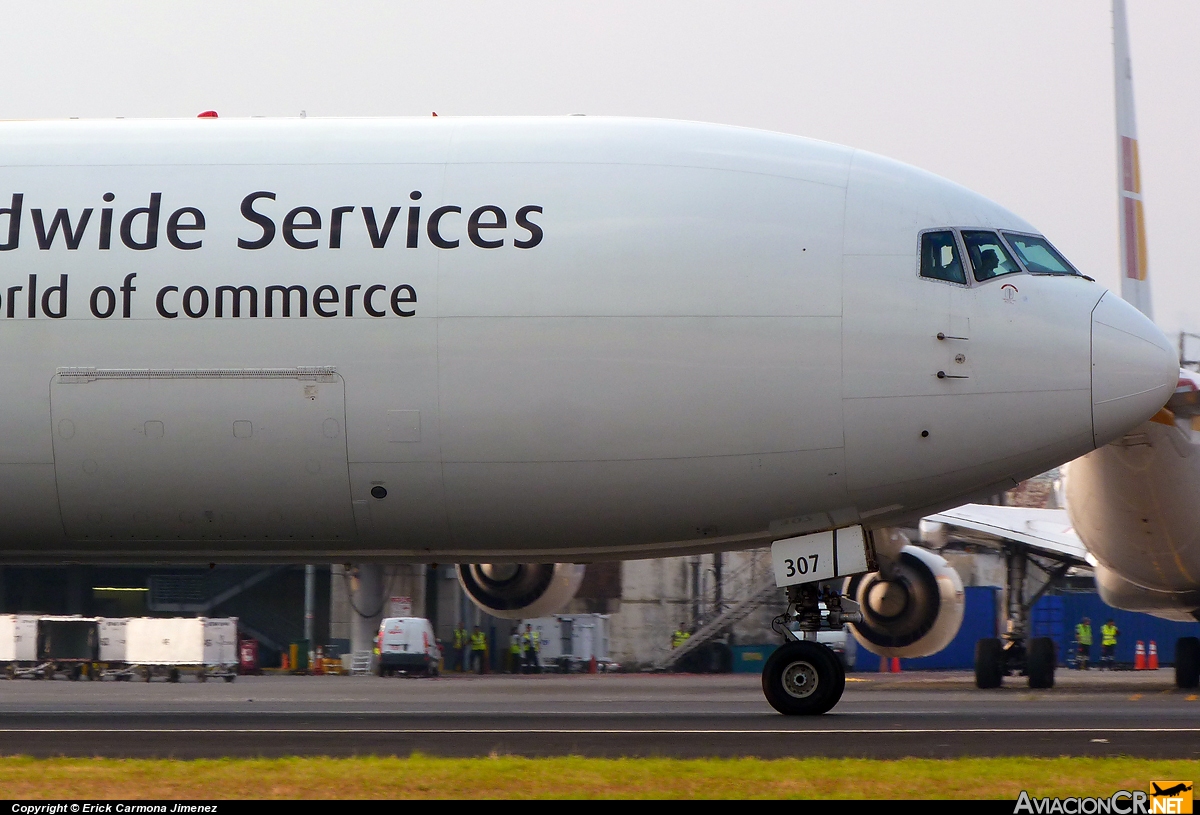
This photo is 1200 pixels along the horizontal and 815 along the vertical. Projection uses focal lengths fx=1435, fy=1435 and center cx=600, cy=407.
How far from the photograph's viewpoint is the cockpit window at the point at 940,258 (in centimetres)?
1375

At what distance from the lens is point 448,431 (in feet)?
45.4

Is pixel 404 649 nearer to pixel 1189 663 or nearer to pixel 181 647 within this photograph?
pixel 181 647

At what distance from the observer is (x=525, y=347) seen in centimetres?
1370

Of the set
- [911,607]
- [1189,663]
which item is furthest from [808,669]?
[1189,663]

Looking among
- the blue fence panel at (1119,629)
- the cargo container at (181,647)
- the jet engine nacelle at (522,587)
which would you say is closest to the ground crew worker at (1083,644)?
the blue fence panel at (1119,629)

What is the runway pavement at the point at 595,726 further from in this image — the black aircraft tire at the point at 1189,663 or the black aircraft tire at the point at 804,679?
the black aircraft tire at the point at 1189,663

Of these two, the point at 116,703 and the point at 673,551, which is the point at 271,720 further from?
the point at 116,703

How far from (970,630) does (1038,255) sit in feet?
115

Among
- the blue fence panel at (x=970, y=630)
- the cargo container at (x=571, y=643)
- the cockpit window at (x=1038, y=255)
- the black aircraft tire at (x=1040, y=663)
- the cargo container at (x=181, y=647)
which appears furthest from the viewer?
the blue fence panel at (x=970, y=630)

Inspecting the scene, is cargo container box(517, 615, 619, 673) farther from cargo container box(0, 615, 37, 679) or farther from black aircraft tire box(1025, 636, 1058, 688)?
black aircraft tire box(1025, 636, 1058, 688)

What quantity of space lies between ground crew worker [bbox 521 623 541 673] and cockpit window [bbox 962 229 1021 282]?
29872 mm

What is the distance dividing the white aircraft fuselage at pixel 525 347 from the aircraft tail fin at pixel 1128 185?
1377 centimetres

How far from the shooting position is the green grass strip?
8.47m

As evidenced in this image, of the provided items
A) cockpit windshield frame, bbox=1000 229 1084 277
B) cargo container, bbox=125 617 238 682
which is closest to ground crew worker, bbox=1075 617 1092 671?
cargo container, bbox=125 617 238 682
